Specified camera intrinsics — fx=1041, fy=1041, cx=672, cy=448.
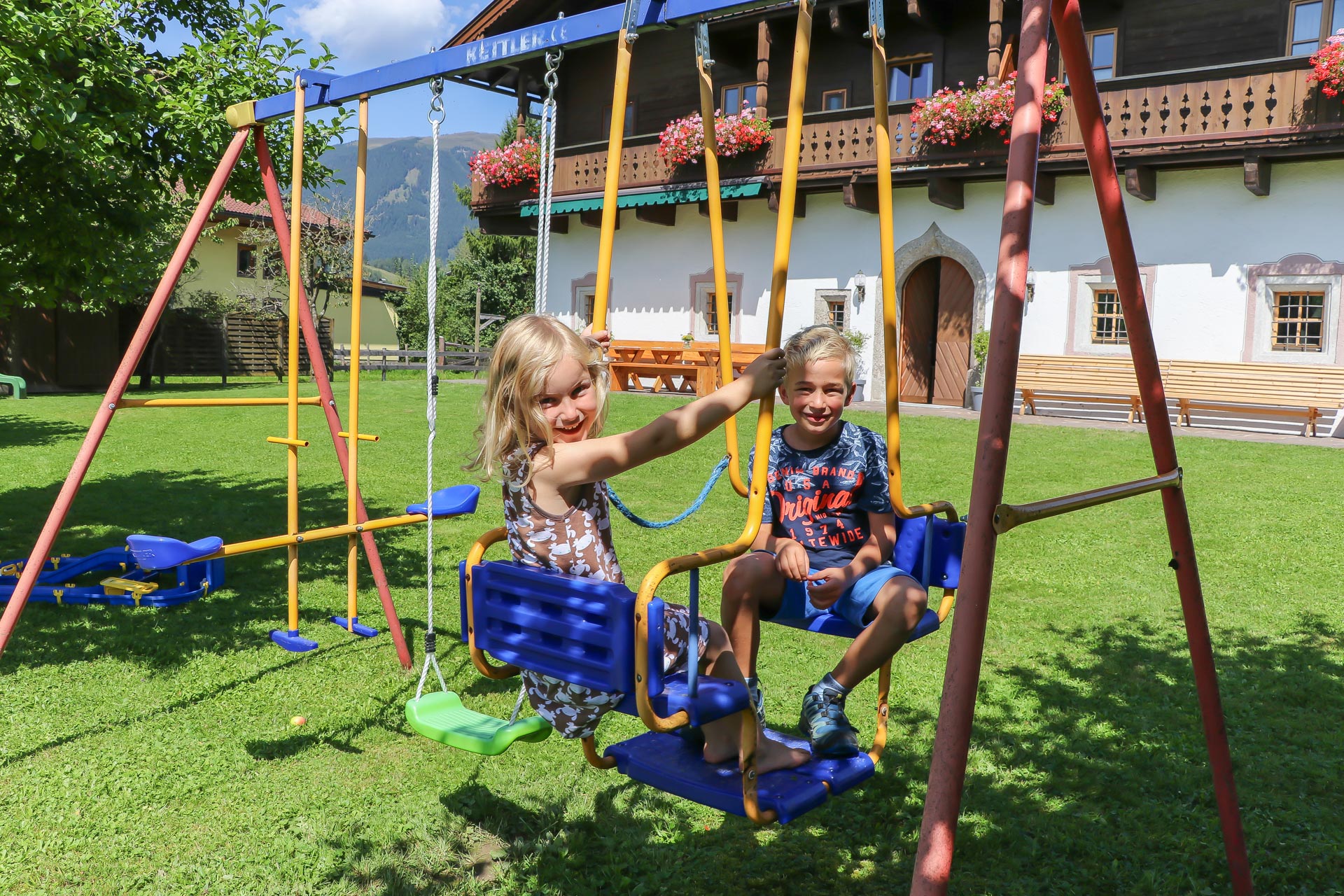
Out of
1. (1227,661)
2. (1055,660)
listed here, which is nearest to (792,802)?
(1055,660)

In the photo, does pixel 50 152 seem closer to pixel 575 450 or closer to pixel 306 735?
pixel 306 735

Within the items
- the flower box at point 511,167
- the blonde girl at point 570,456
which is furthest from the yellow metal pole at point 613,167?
the flower box at point 511,167

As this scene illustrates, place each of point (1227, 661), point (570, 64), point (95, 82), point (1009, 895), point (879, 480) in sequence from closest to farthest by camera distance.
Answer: point (1009, 895)
point (879, 480)
point (1227, 661)
point (95, 82)
point (570, 64)

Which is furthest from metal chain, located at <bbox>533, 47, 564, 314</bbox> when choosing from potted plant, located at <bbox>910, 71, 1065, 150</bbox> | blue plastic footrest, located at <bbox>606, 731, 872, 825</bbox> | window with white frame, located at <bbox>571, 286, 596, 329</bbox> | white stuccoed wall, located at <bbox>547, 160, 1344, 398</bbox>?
window with white frame, located at <bbox>571, 286, 596, 329</bbox>

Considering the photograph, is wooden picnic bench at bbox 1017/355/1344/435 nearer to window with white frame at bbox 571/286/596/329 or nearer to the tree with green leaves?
window with white frame at bbox 571/286/596/329

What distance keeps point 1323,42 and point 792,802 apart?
53.6 feet

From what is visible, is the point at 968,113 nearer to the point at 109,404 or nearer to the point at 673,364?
the point at 673,364

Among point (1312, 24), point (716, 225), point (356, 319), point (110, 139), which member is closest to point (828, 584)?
point (716, 225)

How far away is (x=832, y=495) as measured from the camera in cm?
327

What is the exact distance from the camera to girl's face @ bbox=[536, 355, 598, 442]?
2.48 meters

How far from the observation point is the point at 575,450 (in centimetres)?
246

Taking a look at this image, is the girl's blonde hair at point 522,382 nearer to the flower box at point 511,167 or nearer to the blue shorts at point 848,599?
the blue shorts at point 848,599

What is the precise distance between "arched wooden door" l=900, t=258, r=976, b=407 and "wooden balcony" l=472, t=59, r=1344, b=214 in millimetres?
2091

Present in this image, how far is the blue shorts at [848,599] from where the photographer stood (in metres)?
2.98
